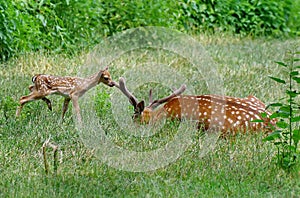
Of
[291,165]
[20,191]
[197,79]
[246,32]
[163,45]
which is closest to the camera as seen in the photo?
[20,191]

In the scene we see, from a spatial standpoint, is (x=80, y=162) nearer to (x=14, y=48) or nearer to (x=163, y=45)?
(x=14, y=48)

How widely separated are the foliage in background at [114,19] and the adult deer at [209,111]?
3218 millimetres

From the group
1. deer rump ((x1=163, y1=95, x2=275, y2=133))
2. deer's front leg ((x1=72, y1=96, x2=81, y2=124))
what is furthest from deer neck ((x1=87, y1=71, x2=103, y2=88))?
deer rump ((x1=163, y1=95, x2=275, y2=133))

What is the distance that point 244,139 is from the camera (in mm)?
6621

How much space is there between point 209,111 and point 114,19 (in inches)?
203

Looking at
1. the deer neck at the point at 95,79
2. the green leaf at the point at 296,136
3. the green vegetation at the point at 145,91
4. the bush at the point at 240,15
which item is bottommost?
the bush at the point at 240,15

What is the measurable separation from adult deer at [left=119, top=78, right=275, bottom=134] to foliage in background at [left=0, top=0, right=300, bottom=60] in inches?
127

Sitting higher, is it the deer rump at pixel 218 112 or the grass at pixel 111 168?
the grass at pixel 111 168

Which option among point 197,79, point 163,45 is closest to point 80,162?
point 197,79

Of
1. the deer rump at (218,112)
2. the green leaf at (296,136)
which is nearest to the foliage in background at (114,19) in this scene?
the deer rump at (218,112)

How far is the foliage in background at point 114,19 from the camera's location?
1023 centimetres

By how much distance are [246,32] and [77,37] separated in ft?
13.1

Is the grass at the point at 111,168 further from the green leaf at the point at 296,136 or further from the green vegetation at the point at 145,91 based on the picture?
the green leaf at the point at 296,136

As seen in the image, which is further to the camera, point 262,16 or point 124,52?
point 262,16
